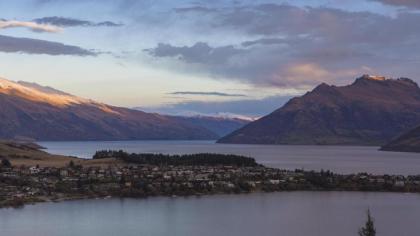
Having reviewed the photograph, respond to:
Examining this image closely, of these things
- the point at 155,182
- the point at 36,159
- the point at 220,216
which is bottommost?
the point at 220,216

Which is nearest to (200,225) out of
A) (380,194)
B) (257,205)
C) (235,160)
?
(257,205)

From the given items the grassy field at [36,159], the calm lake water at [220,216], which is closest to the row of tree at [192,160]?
the grassy field at [36,159]

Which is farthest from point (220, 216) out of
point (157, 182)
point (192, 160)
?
point (192, 160)

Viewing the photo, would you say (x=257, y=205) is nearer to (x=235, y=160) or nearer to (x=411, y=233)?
(x=411, y=233)

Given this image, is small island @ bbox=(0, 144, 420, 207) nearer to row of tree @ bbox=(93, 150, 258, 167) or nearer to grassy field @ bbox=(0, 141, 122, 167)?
grassy field @ bbox=(0, 141, 122, 167)

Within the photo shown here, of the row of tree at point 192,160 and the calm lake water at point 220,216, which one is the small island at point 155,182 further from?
the row of tree at point 192,160

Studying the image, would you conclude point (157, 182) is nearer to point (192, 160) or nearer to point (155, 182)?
point (155, 182)
